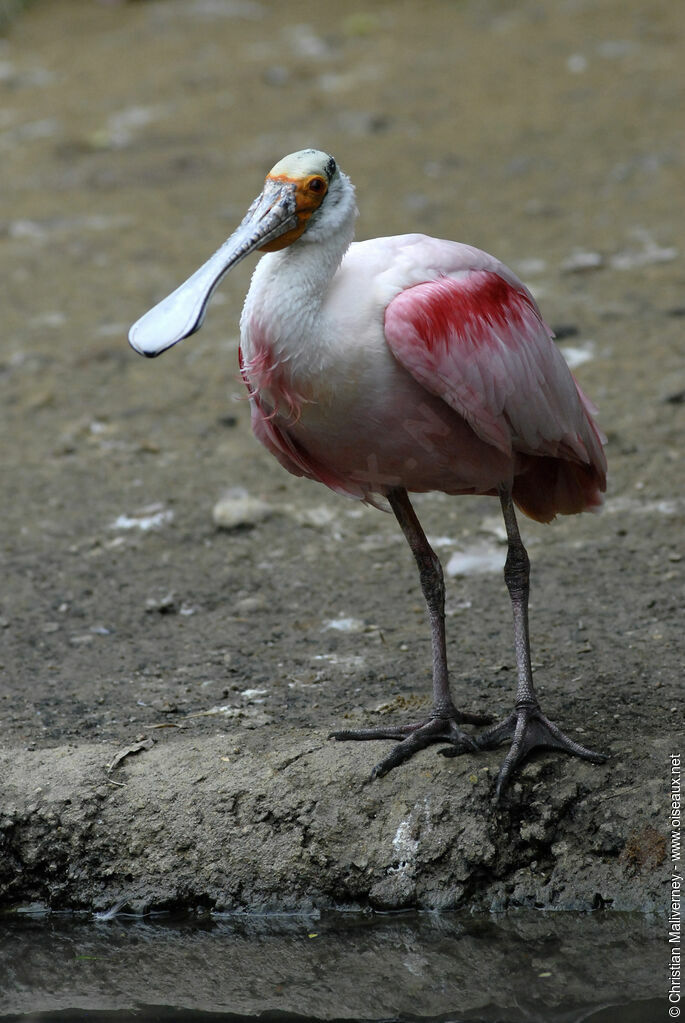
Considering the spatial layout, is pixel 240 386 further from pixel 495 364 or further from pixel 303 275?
pixel 303 275

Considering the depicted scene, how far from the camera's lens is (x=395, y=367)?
3.72 metres

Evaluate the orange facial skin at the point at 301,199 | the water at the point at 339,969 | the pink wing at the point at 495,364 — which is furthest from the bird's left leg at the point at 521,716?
the orange facial skin at the point at 301,199

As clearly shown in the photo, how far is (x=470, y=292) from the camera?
3961 millimetres

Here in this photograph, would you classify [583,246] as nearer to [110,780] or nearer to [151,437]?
[151,437]

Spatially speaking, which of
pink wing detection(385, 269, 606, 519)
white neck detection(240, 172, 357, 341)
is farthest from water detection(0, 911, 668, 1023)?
white neck detection(240, 172, 357, 341)

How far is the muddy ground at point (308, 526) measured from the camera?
3893 millimetres

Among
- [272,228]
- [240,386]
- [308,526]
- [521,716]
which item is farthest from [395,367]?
[240,386]

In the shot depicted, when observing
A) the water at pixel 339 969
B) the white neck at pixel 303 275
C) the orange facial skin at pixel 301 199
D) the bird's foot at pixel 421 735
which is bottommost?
the water at pixel 339 969

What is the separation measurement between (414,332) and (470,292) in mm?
376

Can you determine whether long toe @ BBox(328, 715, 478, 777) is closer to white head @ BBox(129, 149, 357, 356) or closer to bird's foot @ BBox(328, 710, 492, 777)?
bird's foot @ BBox(328, 710, 492, 777)

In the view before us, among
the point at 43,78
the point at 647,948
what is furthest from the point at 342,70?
the point at 647,948

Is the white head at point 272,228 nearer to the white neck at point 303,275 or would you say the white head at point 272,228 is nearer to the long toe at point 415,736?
the white neck at point 303,275

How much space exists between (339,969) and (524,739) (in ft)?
2.81

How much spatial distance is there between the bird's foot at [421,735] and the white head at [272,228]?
1.36m
